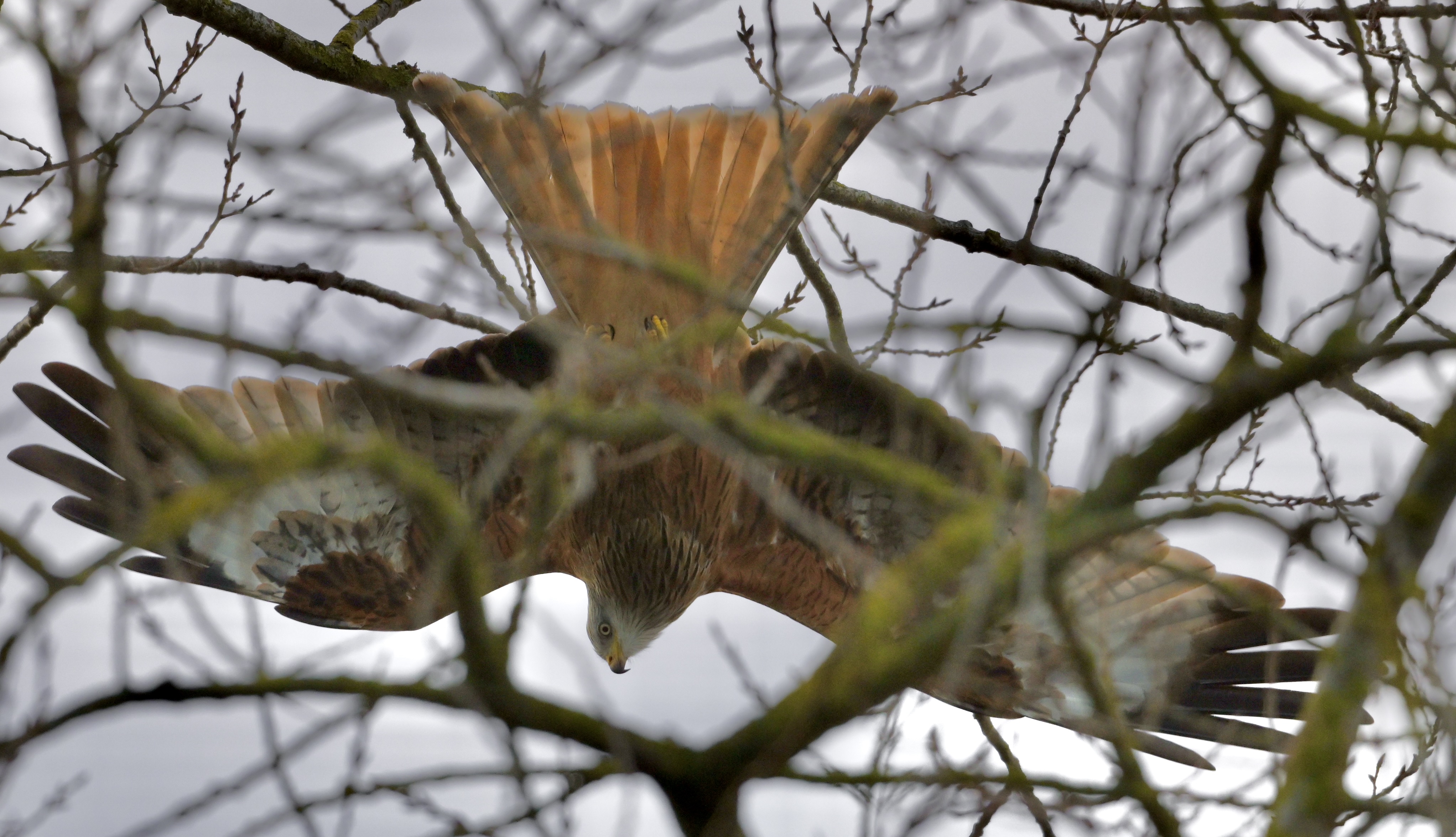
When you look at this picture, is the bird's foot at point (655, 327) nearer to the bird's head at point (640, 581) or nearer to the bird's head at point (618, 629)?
the bird's head at point (640, 581)

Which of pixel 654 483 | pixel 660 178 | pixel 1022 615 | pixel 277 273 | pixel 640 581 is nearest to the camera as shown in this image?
pixel 1022 615

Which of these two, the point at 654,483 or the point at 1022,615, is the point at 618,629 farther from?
the point at 1022,615

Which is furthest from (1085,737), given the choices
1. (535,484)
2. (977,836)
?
(535,484)

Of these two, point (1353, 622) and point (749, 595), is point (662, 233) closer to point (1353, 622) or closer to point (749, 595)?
point (749, 595)

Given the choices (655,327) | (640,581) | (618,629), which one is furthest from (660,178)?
(618,629)

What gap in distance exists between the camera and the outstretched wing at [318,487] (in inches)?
167

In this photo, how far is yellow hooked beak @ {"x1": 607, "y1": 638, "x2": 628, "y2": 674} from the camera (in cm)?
488

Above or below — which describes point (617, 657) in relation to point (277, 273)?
below

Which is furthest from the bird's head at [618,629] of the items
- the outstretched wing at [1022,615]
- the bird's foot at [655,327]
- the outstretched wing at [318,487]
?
the bird's foot at [655,327]

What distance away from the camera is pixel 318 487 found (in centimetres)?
482

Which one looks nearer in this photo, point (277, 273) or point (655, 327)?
point (277, 273)

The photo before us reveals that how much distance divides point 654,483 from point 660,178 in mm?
1197

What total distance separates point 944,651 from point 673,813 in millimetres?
522

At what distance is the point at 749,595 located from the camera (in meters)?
4.95
